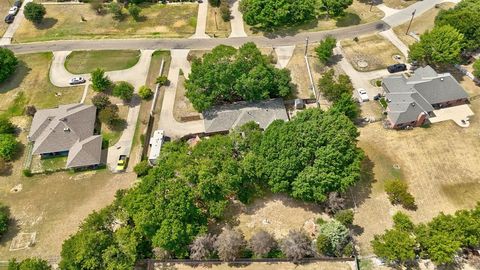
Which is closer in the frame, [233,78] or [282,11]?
[233,78]

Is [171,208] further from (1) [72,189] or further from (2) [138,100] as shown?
(2) [138,100]

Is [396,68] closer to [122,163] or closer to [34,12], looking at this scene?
[122,163]

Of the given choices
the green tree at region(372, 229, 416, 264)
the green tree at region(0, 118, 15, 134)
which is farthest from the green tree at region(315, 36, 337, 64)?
the green tree at region(0, 118, 15, 134)

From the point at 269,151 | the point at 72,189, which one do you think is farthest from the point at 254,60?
the point at 72,189

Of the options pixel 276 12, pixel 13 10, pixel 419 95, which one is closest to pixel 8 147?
pixel 13 10

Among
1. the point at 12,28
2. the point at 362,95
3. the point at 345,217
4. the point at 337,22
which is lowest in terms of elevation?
the point at 345,217

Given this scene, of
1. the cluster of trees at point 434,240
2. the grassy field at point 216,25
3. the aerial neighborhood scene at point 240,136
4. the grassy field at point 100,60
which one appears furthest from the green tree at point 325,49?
the grassy field at point 100,60

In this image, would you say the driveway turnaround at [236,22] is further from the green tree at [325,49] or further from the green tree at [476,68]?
the green tree at [476,68]
